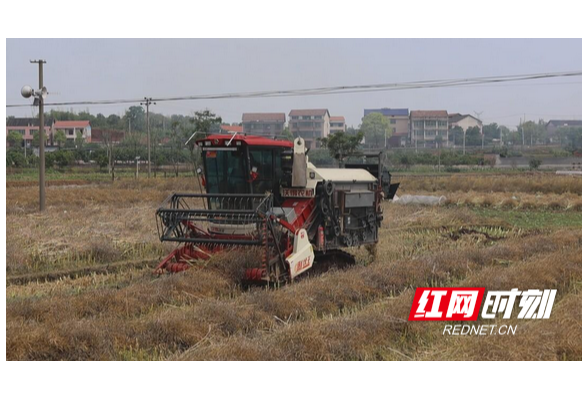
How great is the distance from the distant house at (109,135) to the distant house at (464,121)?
28.4 m

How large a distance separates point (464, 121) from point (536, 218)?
42223 mm

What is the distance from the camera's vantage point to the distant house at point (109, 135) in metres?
54.0

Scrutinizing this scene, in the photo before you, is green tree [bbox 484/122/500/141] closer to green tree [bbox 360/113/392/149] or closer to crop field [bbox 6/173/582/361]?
green tree [bbox 360/113/392/149]

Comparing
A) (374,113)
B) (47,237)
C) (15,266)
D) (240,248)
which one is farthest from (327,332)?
(374,113)

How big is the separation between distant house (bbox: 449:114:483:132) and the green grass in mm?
32701

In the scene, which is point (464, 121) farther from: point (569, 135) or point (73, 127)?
point (73, 127)

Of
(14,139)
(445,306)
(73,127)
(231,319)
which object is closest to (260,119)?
(231,319)

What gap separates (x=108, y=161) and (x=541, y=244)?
4189cm

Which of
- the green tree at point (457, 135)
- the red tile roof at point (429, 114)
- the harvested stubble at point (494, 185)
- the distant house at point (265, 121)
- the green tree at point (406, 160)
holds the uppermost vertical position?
the red tile roof at point (429, 114)

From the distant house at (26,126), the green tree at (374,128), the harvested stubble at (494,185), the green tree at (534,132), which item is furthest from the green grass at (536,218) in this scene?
the green tree at (534,132)

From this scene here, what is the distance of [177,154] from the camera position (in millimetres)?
49219

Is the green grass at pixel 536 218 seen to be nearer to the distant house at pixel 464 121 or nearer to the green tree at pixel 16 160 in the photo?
the distant house at pixel 464 121

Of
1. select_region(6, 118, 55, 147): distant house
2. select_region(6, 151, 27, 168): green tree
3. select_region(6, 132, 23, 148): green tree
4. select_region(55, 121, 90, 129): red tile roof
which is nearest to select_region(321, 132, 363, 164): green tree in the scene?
select_region(6, 151, 27, 168): green tree
